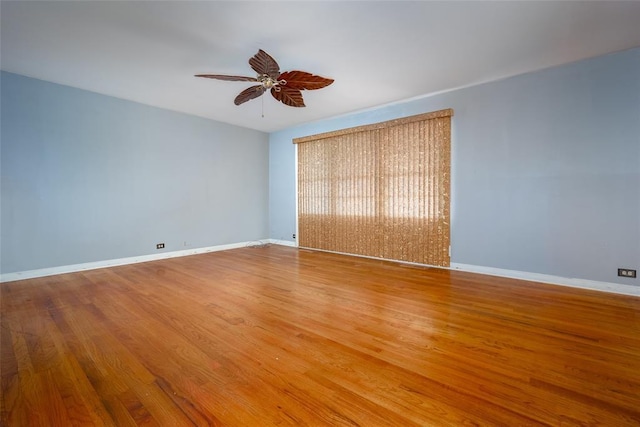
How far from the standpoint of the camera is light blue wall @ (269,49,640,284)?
3070 mm

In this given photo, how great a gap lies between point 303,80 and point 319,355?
2.65 metres

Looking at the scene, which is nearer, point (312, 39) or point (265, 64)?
point (265, 64)

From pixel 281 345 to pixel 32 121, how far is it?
4.73 metres

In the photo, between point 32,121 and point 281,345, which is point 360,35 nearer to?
point 281,345

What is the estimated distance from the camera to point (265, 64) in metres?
2.66

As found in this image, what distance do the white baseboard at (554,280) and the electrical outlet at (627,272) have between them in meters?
0.11

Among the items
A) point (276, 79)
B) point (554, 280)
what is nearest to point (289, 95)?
point (276, 79)

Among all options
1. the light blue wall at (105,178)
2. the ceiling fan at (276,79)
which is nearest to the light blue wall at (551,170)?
the ceiling fan at (276,79)

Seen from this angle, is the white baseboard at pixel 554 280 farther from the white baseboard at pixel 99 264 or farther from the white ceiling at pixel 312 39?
the white baseboard at pixel 99 264

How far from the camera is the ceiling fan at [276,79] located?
2645 mm

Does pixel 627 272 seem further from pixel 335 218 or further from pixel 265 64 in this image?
pixel 265 64

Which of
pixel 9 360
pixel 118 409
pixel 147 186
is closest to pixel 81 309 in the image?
pixel 9 360

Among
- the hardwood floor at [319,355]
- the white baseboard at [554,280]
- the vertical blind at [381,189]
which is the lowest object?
the hardwood floor at [319,355]

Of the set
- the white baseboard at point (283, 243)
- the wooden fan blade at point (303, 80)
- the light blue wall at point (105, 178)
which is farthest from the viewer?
the white baseboard at point (283, 243)
